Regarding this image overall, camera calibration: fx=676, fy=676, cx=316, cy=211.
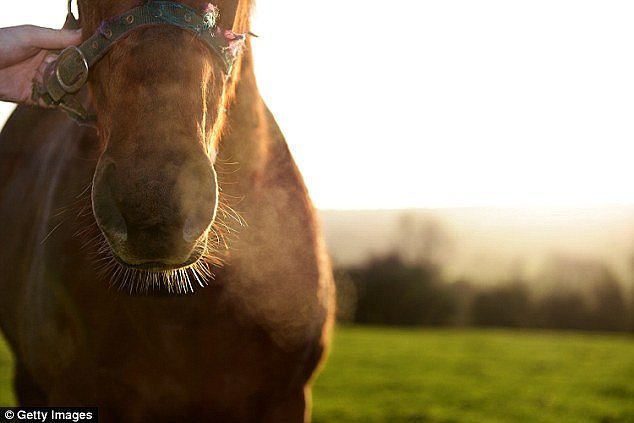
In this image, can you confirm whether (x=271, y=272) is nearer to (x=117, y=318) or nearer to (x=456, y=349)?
(x=117, y=318)

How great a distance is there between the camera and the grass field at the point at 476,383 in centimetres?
1148

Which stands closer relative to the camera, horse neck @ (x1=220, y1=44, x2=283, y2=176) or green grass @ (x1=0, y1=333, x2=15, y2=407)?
horse neck @ (x1=220, y1=44, x2=283, y2=176)

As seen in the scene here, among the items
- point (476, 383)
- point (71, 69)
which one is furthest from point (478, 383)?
point (71, 69)

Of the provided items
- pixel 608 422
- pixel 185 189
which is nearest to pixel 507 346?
pixel 608 422

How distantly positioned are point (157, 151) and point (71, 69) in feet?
2.34

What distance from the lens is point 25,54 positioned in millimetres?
2914

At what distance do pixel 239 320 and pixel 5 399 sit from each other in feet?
30.9

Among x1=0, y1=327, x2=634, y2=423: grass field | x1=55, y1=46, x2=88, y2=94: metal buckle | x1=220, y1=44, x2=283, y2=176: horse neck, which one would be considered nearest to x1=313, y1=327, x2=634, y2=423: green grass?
x1=0, y1=327, x2=634, y2=423: grass field

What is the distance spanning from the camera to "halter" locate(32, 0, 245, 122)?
83.9 inches

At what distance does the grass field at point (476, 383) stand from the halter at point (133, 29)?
30.3ft

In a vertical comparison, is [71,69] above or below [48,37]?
below

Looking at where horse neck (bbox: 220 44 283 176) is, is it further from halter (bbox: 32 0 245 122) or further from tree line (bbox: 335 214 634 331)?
tree line (bbox: 335 214 634 331)

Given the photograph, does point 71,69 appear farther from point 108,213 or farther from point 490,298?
point 490,298

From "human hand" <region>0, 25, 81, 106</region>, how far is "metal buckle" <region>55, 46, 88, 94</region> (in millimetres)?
347
